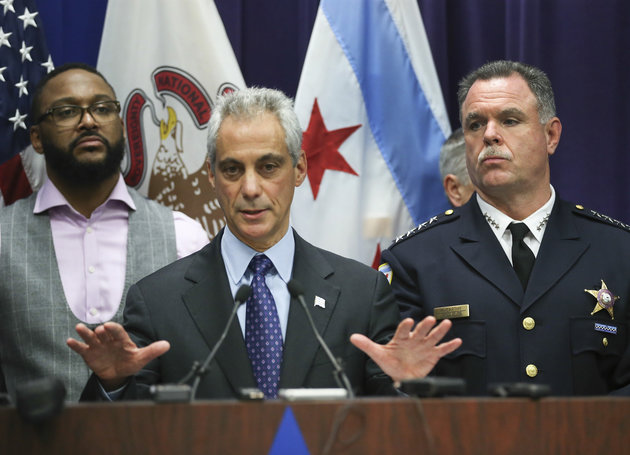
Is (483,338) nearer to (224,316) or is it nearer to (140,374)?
(224,316)

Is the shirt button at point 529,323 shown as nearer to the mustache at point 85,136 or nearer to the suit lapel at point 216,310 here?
the suit lapel at point 216,310

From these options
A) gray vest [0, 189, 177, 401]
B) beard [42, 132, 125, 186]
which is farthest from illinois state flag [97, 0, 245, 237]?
gray vest [0, 189, 177, 401]

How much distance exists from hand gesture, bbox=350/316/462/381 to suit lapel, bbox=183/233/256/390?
0.35 meters

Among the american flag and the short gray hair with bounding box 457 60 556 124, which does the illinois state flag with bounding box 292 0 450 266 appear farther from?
the american flag

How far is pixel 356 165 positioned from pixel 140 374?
1.66 meters

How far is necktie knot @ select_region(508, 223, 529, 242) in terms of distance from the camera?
270cm

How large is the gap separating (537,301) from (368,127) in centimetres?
141

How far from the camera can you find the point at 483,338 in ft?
8.41

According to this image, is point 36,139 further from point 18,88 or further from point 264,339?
point 264,339

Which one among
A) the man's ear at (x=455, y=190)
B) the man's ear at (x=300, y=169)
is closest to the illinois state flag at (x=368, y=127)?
the man's ear at (x=455, y=190)

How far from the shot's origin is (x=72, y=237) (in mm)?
3090

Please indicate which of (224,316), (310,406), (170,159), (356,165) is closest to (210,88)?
(170,159)

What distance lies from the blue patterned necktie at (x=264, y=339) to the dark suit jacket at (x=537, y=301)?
20.4 inches

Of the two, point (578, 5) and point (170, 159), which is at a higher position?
point (578, 5)
